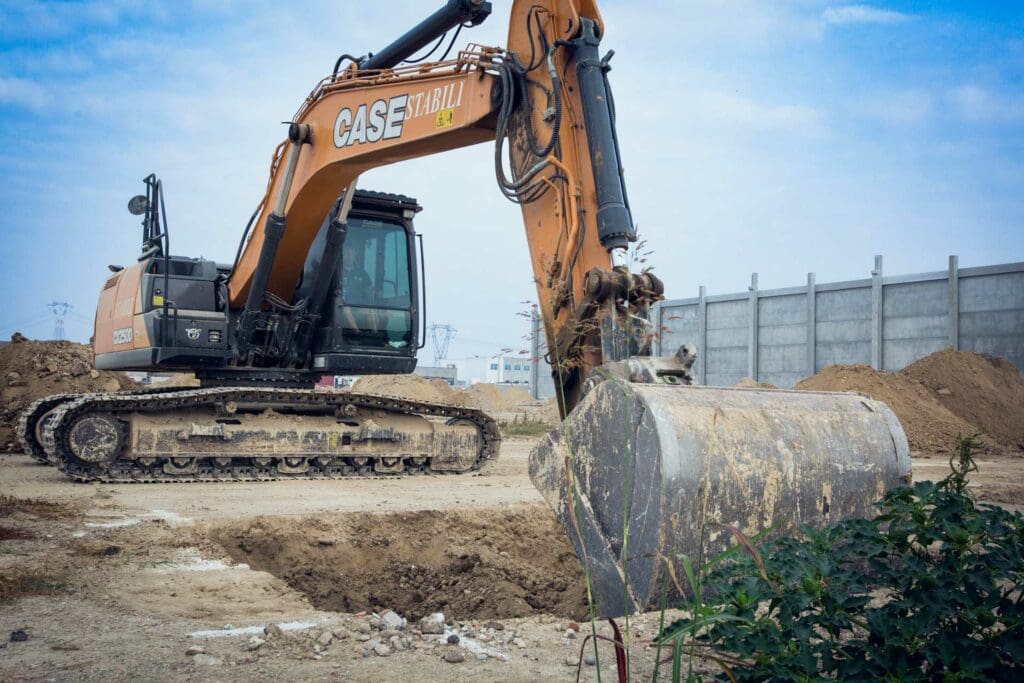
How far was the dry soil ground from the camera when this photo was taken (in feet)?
10.1

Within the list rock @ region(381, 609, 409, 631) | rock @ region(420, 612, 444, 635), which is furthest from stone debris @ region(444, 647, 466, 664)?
rock @ region(381, 609, 409, 631)

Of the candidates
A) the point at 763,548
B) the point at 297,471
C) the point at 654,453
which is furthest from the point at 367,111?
the point at 763,548

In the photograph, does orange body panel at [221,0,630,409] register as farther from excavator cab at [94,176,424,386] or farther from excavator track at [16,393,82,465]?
excavator track at [16,393,82,465]

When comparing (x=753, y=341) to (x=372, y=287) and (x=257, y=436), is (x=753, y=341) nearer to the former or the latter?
(x=372, y=287)

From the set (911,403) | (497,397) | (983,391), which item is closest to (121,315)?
(911,403)

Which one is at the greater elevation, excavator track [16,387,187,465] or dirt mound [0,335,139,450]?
dirt mound [0,335,139,450]

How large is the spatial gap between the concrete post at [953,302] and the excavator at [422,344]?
437 inches

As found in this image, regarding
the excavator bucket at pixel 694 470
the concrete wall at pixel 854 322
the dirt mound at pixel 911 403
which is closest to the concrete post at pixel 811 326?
the concrete wall at pixel 854 322

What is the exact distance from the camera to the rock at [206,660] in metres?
2.99

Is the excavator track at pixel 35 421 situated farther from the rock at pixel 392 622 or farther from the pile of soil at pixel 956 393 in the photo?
the pile of soil at pixel 956 393

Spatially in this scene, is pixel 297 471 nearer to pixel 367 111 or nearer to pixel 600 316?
pixel 367 111

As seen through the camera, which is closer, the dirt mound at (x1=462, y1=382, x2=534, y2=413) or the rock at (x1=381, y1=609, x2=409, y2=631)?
the rock at (x1=381, y1=609, x2=409, y2=631)

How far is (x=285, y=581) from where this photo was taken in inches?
203

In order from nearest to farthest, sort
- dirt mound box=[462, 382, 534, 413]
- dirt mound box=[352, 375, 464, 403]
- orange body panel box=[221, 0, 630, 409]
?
orange body panel box=[221, 0, 630, 409] < dirt mound box=[352, 375, 464, 403] < dirt mound box=[462, 382, 534, 413]
